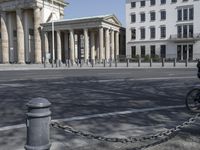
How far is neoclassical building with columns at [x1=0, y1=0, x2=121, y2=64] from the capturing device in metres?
68.4

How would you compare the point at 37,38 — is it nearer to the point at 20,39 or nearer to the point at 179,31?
the point at 20,39

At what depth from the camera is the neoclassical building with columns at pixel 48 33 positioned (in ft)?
224

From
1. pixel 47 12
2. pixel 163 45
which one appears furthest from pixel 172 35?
pixel 47 12

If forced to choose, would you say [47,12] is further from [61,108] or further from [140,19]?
[61,108]

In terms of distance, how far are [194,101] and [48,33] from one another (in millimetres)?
66323

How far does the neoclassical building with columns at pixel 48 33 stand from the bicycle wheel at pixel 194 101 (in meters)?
58.1

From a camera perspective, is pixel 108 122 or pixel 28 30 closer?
pixel 108 122

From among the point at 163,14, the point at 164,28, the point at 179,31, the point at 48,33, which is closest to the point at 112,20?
the point at 163,14

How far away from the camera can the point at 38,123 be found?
10.8 feet

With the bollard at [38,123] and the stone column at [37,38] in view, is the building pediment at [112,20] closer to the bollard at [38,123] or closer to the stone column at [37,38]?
the stone column at [37,38]

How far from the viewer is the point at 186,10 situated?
64.4m

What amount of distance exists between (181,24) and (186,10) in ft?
9.81

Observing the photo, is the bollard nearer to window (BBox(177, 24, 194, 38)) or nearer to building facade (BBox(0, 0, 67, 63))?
window (BBox(177, 24, 194, 38))

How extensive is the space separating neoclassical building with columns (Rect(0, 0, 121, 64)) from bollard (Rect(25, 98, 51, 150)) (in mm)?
63177
